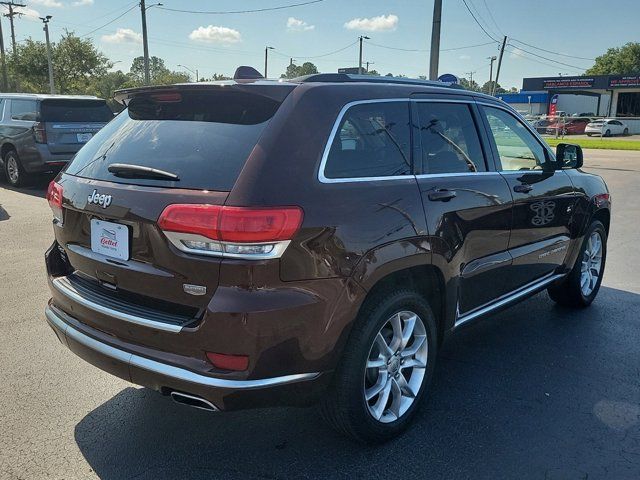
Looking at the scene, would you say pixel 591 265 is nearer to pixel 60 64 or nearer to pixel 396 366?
pixel 396 366

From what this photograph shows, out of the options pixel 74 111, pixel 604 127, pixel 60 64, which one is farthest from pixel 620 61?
pixel 74 111

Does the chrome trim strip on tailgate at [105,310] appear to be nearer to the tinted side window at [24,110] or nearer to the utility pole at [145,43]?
the tinted side window at [24,110]

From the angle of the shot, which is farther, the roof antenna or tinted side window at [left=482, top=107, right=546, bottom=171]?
tinted side window at [left=482, top=107, right=546, bottom=171]

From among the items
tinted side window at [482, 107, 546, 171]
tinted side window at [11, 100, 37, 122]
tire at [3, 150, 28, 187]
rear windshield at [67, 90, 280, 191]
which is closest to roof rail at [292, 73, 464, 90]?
rear windshield at [67, 90, 280, 191]

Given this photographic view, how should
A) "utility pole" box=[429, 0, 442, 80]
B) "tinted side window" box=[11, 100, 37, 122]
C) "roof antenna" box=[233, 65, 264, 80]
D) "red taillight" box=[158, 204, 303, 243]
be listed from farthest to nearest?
"utility pole" box=[429, 0, 442, 80] < "tinted side window" box=[11, 100, 37, 122] < "roof antenna" box=[233, 65, 264, 80] < "red taillight" box=[158, 204, 303, 243]

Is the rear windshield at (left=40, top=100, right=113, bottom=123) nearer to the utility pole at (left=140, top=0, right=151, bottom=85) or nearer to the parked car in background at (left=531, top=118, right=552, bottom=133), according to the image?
the utility pole at (left=140, top=0, right=151, bottom=85)

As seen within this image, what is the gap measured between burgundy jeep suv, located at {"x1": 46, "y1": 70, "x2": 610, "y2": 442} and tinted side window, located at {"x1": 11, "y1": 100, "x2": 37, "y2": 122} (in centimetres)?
879

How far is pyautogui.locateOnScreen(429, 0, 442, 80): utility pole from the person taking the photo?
51.2 ft

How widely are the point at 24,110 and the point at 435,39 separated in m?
10.7

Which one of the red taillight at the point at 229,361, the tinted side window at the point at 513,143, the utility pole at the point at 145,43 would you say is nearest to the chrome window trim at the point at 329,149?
the red taillight at the point at 229,361

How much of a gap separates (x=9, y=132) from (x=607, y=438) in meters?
12.0

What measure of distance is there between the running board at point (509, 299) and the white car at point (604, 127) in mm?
45525

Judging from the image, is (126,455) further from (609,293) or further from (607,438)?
(609,293)

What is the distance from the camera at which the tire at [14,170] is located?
11461mm
